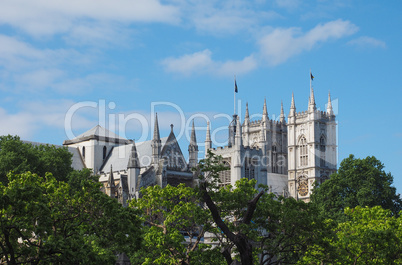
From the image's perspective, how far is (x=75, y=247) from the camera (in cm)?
2192

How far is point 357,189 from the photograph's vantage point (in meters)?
67.3

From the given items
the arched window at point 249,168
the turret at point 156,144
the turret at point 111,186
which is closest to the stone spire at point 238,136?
the arched window at point 249,168

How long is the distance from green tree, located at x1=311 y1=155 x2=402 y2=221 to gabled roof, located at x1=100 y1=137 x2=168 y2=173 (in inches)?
952

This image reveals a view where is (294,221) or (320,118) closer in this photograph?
(294,221)

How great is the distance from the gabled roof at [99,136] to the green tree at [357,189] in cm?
3448

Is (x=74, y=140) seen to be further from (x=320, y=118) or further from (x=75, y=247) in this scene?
(x=75, y=247)

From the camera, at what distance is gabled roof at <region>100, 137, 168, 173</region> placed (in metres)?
84.4

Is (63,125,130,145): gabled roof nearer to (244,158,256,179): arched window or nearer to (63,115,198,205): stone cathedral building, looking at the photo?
(63,115,198,205): stone cathedral building

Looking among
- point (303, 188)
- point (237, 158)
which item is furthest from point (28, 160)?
point (303, 188)

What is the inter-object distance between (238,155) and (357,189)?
3332 centimetres

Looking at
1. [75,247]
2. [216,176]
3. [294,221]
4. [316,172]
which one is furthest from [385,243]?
[316,172]

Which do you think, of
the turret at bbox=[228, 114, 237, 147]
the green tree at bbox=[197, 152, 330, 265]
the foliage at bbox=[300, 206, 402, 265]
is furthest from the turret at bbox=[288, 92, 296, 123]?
the green tree at bbox=[197, 152, 330, 265]

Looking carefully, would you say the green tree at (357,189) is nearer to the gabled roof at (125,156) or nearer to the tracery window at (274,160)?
the gabled roof at (125,156)

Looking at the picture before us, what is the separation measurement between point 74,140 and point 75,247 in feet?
239
